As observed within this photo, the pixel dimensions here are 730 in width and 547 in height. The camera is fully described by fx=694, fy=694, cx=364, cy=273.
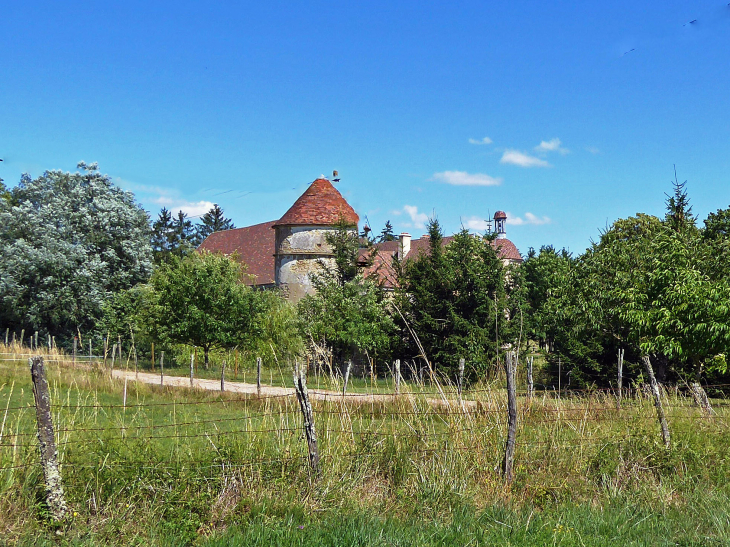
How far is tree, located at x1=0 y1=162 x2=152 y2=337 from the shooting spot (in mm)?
38031

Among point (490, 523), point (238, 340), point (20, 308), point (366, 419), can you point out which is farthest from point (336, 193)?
point (490, 523)

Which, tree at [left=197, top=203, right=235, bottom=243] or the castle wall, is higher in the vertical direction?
tree at [left=197, top=203, right=235, bottom=243]

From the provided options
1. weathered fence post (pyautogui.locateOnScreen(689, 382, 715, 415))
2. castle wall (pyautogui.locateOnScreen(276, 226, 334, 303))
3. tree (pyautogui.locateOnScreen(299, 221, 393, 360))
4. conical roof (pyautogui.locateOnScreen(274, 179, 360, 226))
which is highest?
conical roof (pyautogui.locateOnScreen(274, 179, 360, 226))

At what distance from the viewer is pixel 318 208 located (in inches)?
1460

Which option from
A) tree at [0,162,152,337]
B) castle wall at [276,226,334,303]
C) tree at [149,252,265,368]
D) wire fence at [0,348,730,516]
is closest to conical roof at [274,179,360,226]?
castle wall at [276,226,334,303]

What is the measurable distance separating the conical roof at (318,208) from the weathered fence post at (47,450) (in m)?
30.4

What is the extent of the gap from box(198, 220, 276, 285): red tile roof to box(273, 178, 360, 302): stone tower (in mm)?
10281

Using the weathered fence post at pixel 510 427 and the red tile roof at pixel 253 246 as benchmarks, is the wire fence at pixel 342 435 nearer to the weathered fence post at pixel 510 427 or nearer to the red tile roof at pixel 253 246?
the weathered fence post at pixel 510 427

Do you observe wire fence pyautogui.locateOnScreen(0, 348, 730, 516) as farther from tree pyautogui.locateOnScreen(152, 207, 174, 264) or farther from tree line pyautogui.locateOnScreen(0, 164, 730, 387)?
tree pyautogui.locateOnScreen(152, 207, 174, 264)

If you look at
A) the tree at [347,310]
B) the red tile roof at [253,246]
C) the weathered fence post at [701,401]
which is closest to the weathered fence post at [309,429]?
the weathered fence post at [701,401]

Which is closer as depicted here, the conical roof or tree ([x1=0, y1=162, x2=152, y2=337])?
the conical roof

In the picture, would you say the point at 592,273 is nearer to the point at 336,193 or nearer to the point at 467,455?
the point at 467,455

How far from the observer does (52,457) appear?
5.88 m

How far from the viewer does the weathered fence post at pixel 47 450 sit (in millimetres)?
5801
